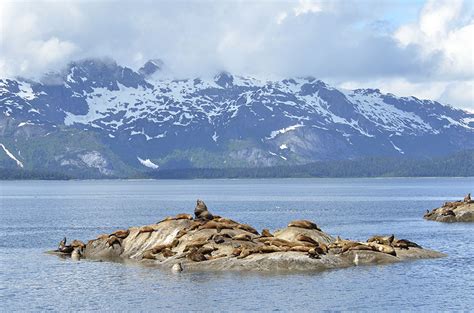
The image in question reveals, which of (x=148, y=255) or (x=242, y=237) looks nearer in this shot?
(x=242, y=237)

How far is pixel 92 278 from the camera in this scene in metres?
69.1

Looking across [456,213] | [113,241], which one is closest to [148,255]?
[113,241]

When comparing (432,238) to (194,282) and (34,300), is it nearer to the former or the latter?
(194,282)

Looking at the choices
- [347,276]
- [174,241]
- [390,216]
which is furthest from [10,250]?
[390,216]

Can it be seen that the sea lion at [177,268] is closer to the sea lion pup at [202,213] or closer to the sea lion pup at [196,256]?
the sea lion pup at [196,256]

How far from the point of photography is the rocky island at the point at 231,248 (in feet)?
230

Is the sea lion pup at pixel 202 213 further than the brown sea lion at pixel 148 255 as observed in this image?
Yes

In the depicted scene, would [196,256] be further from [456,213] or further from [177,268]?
[456,213]

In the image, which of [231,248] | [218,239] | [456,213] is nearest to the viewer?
[231,248]

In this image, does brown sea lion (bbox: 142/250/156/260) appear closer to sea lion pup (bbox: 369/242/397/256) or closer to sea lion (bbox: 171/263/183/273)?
sea lion (bbox: 171/263/183/273)

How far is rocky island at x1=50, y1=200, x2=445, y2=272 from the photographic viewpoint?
70.1m

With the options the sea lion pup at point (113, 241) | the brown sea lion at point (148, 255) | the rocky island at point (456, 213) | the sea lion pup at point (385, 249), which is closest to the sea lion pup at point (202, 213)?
the brown sea lion at point (148, 255)

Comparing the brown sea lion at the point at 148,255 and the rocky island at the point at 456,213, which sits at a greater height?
the rocky island at the point at 456,213

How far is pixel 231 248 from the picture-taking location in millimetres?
73562
